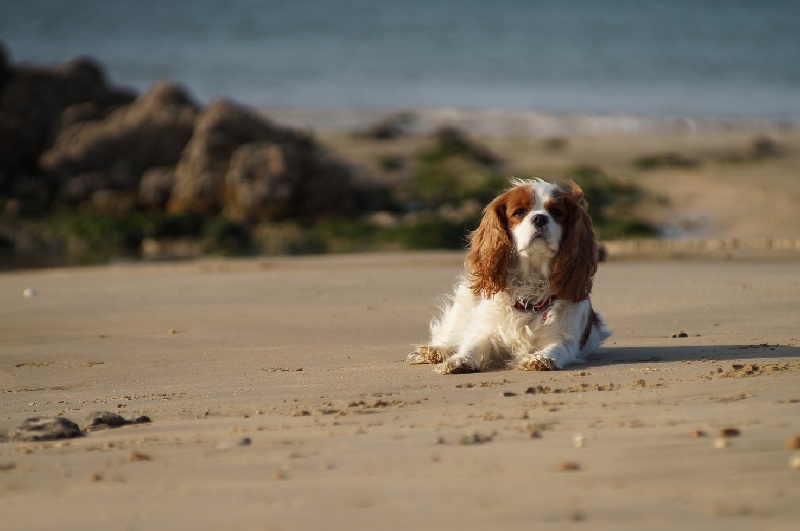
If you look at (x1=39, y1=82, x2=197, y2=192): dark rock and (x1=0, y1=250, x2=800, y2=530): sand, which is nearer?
(x1=0, y1=250, x2=800, y2=530): sand

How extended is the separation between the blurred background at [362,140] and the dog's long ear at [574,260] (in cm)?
814

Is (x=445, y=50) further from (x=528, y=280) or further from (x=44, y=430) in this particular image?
(x=44, y=430)

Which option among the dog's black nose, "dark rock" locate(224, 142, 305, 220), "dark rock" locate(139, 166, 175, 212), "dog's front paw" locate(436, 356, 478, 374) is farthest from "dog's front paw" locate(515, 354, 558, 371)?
"dark rock" locate(139, 166, 175, 212)

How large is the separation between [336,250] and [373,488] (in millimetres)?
11278

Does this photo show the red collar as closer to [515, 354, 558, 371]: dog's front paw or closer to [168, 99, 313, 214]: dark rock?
[515, 354, 558, 371]: dog's front paw

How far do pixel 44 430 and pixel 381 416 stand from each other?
1.37 m

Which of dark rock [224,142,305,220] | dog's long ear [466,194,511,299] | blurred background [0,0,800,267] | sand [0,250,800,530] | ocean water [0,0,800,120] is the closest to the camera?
sand [0,250,800,530]

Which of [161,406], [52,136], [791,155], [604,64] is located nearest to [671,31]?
[604,64]

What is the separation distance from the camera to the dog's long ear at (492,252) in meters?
6.39

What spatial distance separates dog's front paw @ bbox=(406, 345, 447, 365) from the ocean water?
92.3 feet

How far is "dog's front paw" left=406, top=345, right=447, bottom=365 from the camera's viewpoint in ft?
21.5

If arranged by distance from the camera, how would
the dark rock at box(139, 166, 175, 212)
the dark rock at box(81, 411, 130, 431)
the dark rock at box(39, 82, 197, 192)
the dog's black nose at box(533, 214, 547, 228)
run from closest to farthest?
1. the dark rock at box(81, 411, 130, 431)
2. the dog's black nose at box(533, 214, 547, 228)
3. the dark rock at box(139, 166, 175, 212)
4. the dark rock at box(39, 82, 197, 192)

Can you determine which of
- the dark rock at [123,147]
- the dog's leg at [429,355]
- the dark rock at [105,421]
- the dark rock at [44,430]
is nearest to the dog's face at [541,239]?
the dog's leg at [429,355]

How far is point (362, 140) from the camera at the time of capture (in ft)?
79.7
